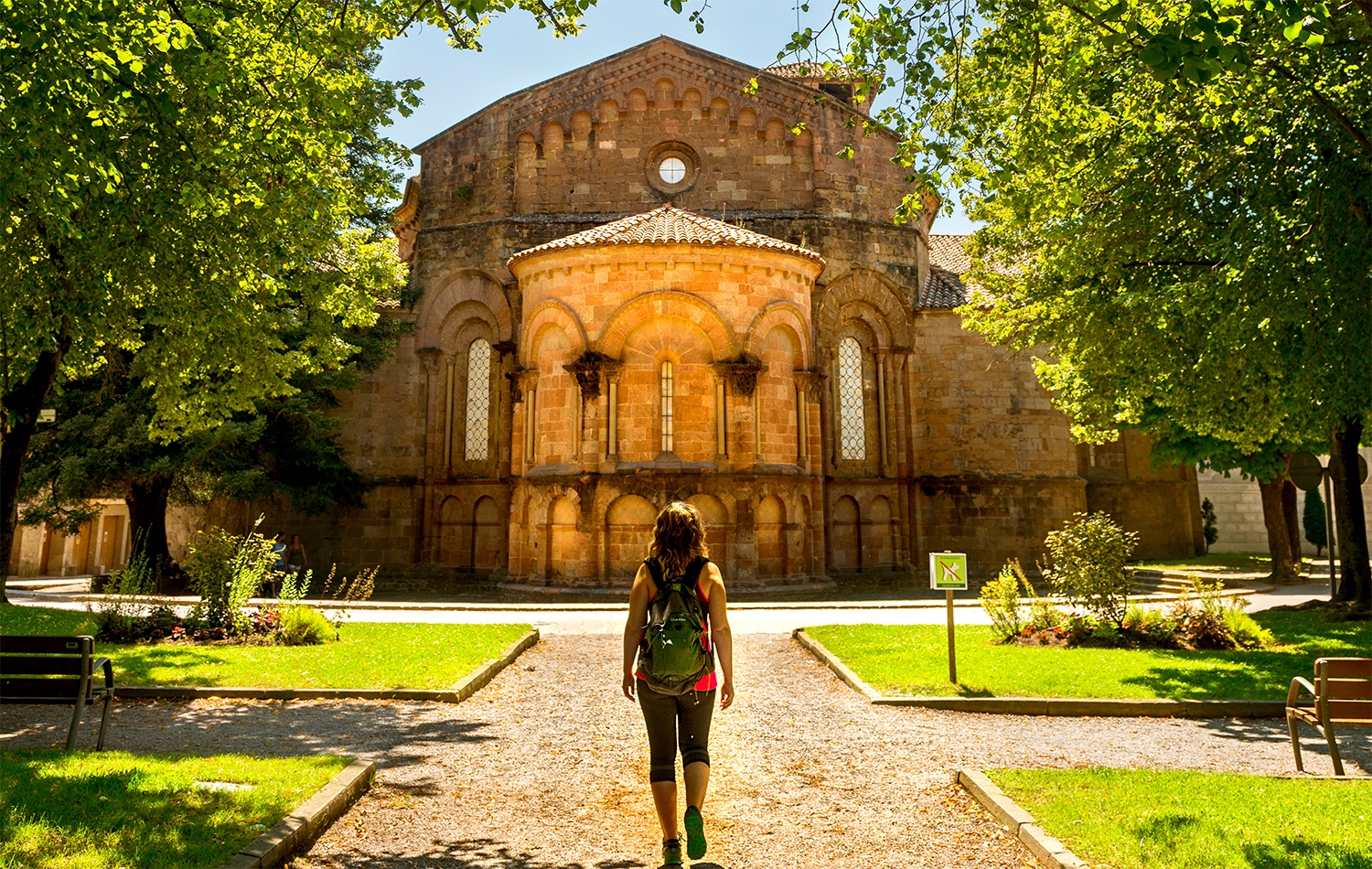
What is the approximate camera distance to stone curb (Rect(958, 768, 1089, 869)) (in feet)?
15.2

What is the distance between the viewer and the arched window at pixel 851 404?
25.7m

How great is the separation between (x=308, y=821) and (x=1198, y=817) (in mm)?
5141

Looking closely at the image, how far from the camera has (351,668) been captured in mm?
10500

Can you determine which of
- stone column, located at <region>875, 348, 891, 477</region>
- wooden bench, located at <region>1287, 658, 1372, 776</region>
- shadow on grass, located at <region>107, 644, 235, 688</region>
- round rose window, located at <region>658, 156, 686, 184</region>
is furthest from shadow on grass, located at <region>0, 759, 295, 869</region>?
round rose window, located at <region>658, 156, 686, 184</region>

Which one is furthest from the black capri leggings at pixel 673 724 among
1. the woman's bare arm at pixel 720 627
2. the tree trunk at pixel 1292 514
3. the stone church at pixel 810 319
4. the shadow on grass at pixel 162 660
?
the tree trunk at pixel 1292 514

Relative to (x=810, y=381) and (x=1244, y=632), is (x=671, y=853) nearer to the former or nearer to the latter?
(x=1244, y=632)

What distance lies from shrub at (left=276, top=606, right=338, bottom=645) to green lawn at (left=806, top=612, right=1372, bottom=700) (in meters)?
7.22

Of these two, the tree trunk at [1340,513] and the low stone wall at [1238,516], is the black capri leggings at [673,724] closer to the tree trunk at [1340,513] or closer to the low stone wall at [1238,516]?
the tree trunk at [1340,513]

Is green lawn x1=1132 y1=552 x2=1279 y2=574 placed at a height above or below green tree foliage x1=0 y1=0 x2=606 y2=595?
below

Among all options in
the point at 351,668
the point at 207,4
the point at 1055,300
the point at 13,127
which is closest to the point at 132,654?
the point at 351,668

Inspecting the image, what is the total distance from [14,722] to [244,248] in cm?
563

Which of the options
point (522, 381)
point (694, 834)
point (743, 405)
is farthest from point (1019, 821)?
point (522, 381)

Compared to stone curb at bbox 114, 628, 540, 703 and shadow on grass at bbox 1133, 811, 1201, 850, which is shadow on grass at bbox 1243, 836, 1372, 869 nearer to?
shadow on grass at bbox 1133, 811, 1201, 850

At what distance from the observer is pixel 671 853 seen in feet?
15.1
